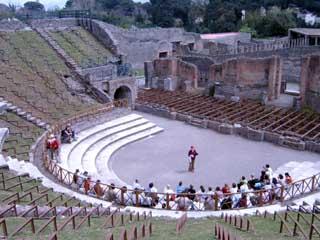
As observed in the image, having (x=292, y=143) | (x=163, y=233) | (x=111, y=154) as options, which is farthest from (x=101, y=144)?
(x=163, y=233)

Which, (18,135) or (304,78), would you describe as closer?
(18,135)

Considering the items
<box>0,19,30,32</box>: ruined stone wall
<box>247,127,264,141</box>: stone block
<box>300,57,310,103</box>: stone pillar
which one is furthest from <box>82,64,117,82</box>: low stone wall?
<box>300,57,310,103</box>: stone pillar

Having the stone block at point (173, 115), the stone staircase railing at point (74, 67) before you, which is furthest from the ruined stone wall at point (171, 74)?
the stone staircase railing at point (74, 67)

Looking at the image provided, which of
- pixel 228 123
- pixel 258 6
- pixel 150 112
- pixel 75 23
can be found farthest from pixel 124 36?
pixel 258 6

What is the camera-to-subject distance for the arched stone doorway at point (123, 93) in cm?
3199

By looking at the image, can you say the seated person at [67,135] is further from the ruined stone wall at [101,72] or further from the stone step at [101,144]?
the ruined stone wall at [101,72]

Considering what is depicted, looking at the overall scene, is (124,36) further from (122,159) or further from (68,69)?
(122,159)

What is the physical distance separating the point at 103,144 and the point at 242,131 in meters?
8.53

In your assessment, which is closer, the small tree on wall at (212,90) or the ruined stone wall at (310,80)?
the ruined stone wall at (310,80)

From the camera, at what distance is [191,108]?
98.5ft

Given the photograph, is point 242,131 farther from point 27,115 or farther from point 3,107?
point 3,107

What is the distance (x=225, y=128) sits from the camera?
85.6 ft

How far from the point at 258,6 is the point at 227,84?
4407cm

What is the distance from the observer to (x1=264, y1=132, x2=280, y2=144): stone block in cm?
2416
